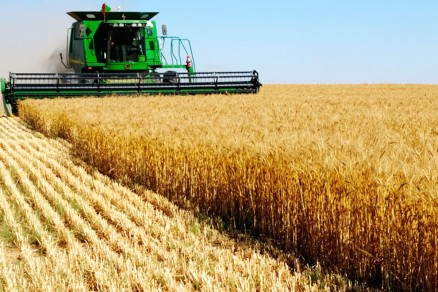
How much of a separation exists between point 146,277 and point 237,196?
5.65ft

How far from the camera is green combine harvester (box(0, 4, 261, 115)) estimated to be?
16.8 m

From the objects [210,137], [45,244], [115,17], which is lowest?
[45,244]

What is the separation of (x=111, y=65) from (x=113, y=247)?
13.1m

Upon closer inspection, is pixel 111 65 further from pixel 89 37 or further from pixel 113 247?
pixel 113 247

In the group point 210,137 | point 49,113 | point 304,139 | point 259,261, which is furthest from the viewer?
point 49,113

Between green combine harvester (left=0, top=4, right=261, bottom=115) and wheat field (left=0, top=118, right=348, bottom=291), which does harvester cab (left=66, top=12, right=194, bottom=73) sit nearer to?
green combine harvester (left=0, top=4, right=261, bottom=115)

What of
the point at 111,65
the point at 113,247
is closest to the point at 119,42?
the point at 111,65

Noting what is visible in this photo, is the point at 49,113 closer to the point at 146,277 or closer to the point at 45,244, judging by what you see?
A: the point at 45,244

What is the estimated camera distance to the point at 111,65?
1722cm

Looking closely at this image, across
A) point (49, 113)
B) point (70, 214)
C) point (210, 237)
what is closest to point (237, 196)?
point (210, 237)

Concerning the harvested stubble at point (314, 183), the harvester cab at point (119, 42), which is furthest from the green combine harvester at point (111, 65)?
the harvested stubble at point (314, 183)

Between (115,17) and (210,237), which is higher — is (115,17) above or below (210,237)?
above

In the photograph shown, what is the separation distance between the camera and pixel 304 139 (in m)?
5.34

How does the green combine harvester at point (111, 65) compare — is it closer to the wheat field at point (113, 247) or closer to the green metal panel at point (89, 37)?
the green metal panel at point (89, 37)
